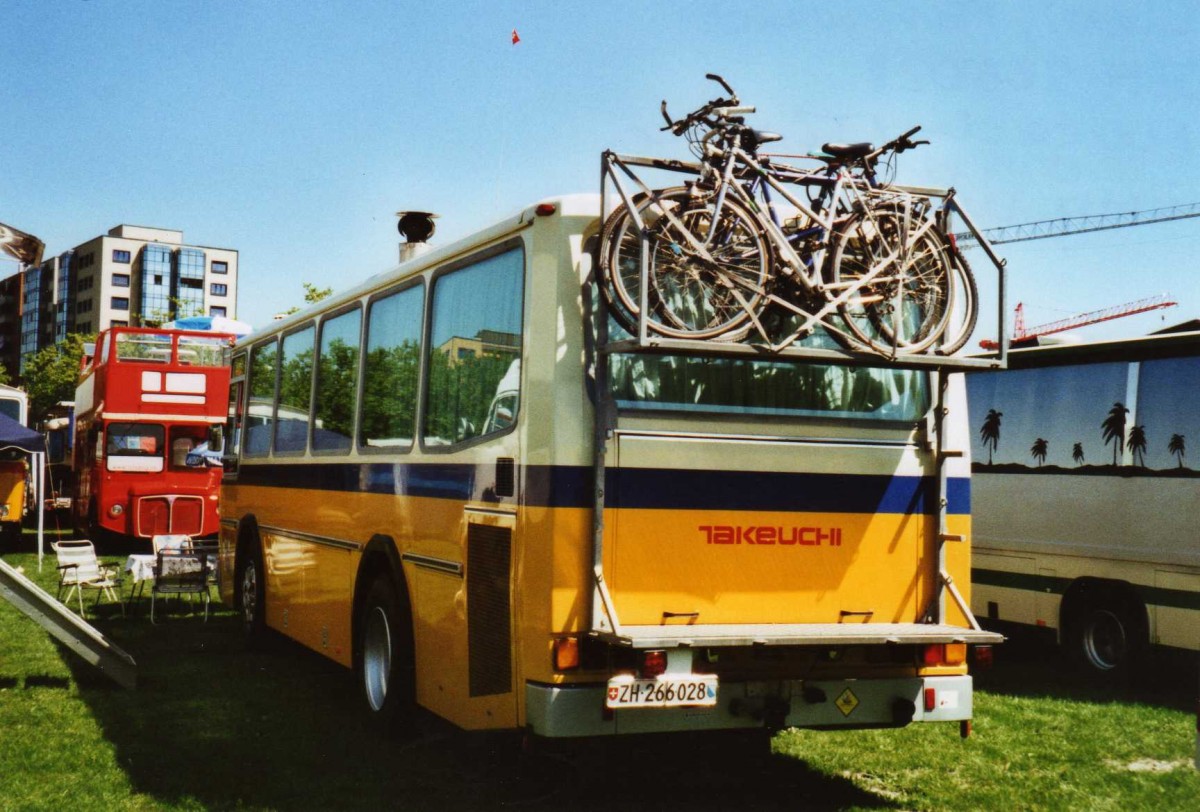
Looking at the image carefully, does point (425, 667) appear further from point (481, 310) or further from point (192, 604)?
point (192, 604)

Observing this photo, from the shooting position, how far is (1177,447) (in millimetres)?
10445

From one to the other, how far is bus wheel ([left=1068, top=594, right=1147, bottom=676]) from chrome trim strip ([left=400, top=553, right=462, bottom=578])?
6.39 m

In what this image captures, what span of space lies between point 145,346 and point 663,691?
70.2 feet

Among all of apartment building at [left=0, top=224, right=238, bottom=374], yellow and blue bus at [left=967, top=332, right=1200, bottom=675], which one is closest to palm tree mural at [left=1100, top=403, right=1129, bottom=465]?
yellow and blue bus at [left=967, top=332, right=1200, bottom=675]

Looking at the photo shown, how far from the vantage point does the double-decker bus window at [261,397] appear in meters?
11.6

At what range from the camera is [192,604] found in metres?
15.8

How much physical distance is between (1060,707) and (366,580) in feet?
17.9

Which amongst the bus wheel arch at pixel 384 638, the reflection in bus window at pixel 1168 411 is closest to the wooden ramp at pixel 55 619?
the bus wheel arch at pixel 384 638

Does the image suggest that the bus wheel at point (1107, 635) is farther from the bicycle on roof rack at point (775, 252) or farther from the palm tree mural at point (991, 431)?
the bicycle on roof rack at point (775, 252)

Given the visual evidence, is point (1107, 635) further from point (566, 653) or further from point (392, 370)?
point (566, 653)

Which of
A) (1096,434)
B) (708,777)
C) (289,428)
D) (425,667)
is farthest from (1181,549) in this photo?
(289,428)

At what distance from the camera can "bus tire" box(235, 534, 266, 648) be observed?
1169 cm

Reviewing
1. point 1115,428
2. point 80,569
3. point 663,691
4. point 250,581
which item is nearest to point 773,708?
point 663,691

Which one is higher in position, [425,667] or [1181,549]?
[1181,549]
